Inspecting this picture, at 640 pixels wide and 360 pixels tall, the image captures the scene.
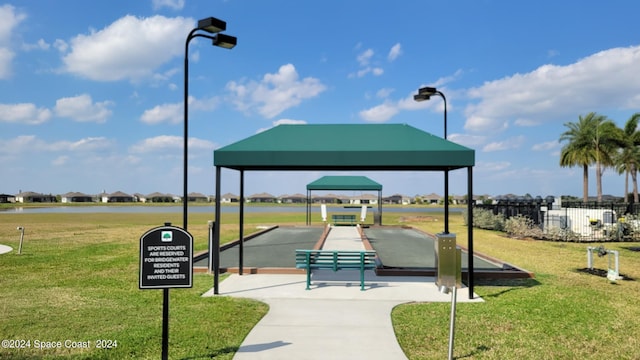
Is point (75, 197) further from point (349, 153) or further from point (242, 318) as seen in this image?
point (242, 318)

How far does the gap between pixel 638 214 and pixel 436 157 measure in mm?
23190

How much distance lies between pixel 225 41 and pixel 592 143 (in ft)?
170

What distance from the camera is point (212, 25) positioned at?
752cm

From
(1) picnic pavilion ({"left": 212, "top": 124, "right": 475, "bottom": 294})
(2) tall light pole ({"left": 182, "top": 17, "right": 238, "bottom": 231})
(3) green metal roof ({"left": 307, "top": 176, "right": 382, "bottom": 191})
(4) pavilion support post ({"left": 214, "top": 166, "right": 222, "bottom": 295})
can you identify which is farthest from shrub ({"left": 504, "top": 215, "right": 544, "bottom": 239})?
(2) tall light pole ({"left": 182, "top": 17, "right": 238, "bottom": 231})

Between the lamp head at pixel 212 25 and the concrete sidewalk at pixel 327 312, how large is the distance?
5.36 meters

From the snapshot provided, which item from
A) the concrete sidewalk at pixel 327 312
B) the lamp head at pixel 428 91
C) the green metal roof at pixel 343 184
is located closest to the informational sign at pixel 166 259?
the concrete sidewalk at pixel 327 312

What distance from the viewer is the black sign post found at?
4938 mm

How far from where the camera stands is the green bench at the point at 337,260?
353 inches

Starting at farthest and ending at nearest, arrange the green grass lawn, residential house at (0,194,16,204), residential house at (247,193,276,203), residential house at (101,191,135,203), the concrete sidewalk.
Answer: residential house at (247,193,276,203) < residential house at (101,191,135,203) < residential house at (0,194,16,204) < the green grass lawn < the concrete sidewalk

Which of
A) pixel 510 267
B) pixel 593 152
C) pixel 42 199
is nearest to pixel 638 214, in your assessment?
pixel 510 267

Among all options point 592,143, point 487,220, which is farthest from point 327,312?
point 592,143

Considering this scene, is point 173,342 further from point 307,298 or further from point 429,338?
point 429,338

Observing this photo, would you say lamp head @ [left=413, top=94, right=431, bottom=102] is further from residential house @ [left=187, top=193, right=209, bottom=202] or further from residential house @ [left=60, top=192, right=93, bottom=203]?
residential house @ [left=60, top=192, right=93, bottom=203]

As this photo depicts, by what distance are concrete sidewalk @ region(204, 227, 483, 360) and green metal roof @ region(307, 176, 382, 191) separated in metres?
16.3
